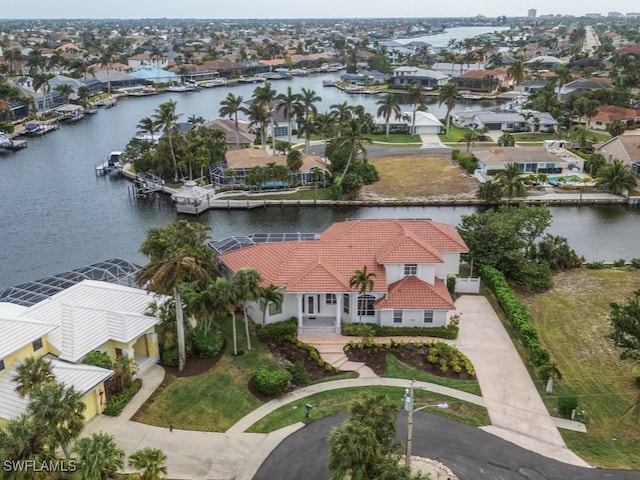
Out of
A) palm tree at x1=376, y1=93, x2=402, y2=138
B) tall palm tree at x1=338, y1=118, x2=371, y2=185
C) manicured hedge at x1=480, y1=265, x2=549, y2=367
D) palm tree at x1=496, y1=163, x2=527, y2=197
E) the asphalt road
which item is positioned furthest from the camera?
palm tree at x1=376, y1=93, x2=402, y2=138

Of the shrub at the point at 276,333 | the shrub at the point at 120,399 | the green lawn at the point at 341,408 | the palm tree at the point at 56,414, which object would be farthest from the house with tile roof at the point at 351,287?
the palm tree at the point at 56,414

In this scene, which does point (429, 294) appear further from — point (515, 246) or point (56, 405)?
point (56, 405)

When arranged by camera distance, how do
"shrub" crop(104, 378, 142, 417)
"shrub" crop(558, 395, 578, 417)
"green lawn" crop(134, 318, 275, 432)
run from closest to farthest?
"green lawn" crop(134, 318, 275, 432)
"shrub" crop(104, 378, 142, 417)
"shrub" crop(558, 395, 578, 417)

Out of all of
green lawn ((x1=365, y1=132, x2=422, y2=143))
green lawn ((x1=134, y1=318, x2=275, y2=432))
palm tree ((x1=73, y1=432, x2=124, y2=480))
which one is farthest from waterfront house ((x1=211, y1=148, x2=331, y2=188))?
palm tree ((x1=73, y1=432, x2=124, y2=480))

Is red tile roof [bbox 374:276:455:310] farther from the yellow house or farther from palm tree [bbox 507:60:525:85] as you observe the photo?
palm tree [bbox 507:60:525:85]

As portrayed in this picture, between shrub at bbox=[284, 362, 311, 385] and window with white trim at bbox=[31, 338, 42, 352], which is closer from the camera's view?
window with white trim at bbox=[31, 338, 42, 352]

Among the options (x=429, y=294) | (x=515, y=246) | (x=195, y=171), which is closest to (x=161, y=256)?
(x=429, y=294)

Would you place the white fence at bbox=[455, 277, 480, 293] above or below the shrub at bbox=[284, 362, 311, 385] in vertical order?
above
